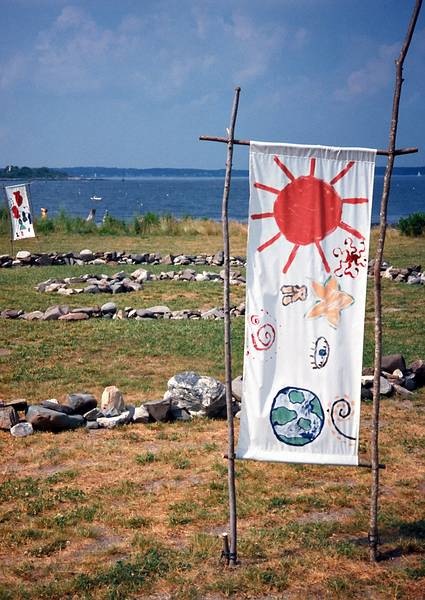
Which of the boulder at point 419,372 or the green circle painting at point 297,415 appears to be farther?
the boulder at point 419,372

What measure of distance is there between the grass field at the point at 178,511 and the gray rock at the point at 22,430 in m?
0.18

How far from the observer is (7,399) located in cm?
1065

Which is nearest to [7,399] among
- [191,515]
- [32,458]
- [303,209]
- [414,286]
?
[32,458]

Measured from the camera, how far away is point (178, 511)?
703 cm

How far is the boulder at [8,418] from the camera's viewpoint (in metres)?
9.30

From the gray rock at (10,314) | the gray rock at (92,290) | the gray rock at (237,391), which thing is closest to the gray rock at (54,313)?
the gray rock at (10,314)

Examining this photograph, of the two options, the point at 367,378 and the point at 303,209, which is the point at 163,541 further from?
the point at 367,378

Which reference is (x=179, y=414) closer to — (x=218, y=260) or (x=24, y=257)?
(x=218, y=260)

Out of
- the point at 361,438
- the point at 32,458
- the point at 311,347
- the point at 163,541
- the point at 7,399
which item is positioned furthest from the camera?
the point at 7,399

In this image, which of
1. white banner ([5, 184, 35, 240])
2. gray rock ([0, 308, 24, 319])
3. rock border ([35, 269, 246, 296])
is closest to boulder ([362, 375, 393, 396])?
gray rock ([0, 308, 24, 319])

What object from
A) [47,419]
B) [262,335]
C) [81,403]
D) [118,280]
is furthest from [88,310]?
[262,335]

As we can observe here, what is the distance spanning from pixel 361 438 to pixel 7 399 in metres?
4.87

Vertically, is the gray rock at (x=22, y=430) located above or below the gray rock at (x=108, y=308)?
below

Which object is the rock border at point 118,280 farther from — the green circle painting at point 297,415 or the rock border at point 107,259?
the green circle painting at point 297,415
